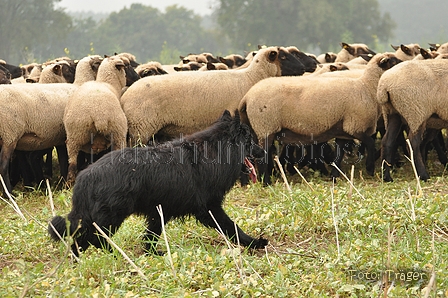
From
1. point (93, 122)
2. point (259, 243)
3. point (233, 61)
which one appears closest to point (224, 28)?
point (233, 61)

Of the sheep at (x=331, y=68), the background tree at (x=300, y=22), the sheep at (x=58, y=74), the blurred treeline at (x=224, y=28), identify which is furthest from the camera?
the background tree at (x=300, y=22)

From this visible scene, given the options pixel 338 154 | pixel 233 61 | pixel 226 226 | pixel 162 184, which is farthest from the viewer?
pixel 233 61

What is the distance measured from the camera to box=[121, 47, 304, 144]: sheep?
955cm

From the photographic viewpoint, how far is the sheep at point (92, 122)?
8641mm

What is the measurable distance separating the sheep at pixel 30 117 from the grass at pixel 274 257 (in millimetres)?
1456

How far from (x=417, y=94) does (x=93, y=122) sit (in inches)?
155

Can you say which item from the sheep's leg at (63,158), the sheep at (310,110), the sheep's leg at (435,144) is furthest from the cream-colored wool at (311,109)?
the sheep's leg at (63,158)

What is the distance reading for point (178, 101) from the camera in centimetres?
963

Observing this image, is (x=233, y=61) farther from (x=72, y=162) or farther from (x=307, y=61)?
(x=72, y=162)

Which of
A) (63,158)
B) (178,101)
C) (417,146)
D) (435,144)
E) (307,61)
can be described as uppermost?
(307,61)

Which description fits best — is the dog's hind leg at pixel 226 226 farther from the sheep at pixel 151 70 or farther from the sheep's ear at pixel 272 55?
the sheep at pixel 151 70

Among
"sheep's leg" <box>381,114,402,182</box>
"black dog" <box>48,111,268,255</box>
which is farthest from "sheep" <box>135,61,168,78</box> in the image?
"black dog" <box>48,111,268,255</box>

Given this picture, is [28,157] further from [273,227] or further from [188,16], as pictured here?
[188,16]

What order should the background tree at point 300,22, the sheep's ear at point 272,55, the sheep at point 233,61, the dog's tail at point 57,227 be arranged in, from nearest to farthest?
the dog's tail at point 57,227 → the sheep's ear at point 272,55 → the sheep at point 233,61 → the background tree at point 300,22
